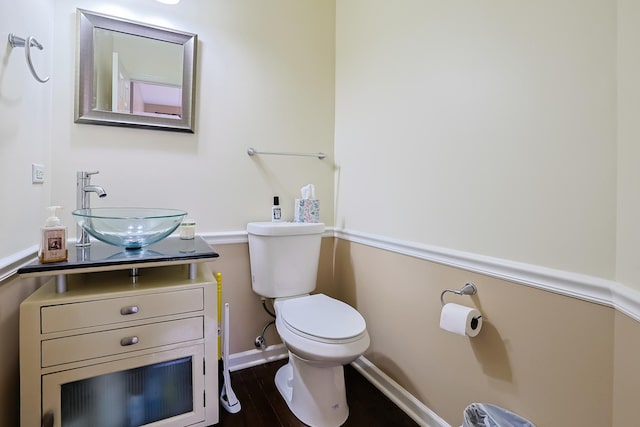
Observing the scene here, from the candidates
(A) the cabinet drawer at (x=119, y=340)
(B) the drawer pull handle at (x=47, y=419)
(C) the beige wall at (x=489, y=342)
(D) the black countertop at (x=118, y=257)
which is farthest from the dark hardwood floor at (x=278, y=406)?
(D) the black countertop at (x=118, y=257)

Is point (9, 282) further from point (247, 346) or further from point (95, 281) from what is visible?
point (247, 346)

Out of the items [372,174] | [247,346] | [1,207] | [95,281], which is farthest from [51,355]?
[372,174]

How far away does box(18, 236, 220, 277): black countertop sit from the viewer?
101cm

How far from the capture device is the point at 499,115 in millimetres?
1057

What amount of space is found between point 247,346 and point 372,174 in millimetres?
1274

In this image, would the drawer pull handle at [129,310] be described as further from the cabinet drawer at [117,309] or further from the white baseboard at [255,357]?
the white baseboard at [255,357]

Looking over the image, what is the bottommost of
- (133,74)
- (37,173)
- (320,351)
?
(320,351)

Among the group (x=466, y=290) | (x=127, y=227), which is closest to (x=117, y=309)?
(x=127, y=227)

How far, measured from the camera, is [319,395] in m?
1.38

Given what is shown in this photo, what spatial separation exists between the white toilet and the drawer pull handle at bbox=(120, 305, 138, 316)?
609 millimetres

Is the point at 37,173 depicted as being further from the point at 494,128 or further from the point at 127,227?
the point at 494,128

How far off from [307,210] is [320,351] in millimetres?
862

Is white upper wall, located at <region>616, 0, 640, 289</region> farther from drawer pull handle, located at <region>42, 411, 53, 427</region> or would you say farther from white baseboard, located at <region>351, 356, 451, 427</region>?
drawer pull handle, located at <region>42, 411, 53, 427</region>

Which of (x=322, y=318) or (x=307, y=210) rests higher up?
(x=307, y=210)
